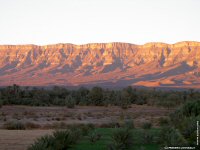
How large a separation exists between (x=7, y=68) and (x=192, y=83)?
7535 centimetres

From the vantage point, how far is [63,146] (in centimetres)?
1625

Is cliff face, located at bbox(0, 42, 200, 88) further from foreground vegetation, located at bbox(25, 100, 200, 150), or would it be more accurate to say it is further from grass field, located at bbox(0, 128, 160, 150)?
foreground vegetation, located at bbox(25, 100, 200, 150)

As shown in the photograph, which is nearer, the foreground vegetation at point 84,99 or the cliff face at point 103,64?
the foreground vegetation at point 84,99

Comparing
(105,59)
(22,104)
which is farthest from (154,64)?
(22,104)

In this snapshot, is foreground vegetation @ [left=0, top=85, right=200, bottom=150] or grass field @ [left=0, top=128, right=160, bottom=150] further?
grass field @ [left=0, top=128, right=160, bottom=150]

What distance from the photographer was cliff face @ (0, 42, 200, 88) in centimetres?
14431

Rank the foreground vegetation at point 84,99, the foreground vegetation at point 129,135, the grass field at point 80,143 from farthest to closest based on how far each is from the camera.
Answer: the foreground vegetation at point 84,99 → the grass field at point 80,143 → the foreground vegetation at point 129,135

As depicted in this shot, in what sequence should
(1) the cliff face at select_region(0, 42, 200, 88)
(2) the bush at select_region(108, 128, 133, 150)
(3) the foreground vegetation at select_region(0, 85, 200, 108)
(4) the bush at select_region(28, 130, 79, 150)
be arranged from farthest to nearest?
(1) the cliff face at select_region(0, 42, 200, 88)
(3) the foreground vegetation at select_region(0, 85, 200, 108)
(2) the bush at select_region(108, 128, 133, 150)
(4) the bush at select_region(28, 130, 79, 150)

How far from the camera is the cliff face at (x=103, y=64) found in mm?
144312

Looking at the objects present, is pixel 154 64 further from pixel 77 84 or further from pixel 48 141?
pixel 48 141

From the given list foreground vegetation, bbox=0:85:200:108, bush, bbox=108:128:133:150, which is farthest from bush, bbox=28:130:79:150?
foreground vegetation, bbox=0:85:200:108

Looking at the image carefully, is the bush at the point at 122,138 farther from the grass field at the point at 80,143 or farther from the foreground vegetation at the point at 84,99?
the foreground vegetation at the point at 84,99

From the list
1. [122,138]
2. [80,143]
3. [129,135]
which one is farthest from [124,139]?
[80,143]

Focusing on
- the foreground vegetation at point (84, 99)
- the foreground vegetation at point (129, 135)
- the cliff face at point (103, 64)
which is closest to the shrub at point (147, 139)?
the foreground vegetation at point (129, 135)
